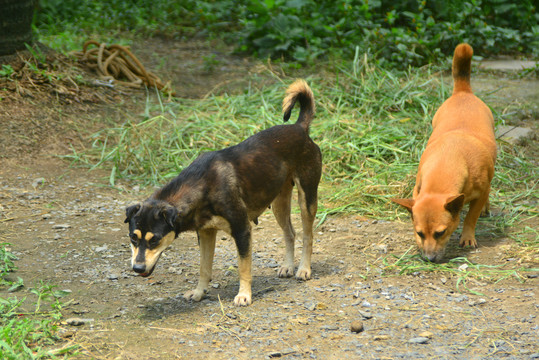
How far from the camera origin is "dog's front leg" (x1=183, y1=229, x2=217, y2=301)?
16.8ft

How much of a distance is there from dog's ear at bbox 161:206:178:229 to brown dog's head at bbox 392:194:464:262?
7.48ft

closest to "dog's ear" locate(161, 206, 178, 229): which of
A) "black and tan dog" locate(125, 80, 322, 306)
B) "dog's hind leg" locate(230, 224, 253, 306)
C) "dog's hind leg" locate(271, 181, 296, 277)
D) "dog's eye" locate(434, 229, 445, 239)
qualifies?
"black and tan dog" locate(125, 80, 322, 306)

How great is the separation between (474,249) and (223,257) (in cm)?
241

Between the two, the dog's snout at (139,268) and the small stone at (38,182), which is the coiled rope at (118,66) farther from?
the dog's snout at (139,268)

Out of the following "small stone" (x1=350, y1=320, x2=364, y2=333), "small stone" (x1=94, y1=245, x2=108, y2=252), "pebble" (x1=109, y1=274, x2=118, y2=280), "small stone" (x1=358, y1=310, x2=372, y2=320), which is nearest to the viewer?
"small stone" (x1=350, y1=320, x2=364, y2=333)

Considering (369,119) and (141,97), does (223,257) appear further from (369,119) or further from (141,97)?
(141,97)

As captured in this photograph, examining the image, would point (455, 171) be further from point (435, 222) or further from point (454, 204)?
point (435, 222)

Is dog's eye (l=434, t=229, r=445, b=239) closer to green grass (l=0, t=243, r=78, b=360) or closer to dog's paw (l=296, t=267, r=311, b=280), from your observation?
dog's paw (l=296, t=267, r=311, b=280)

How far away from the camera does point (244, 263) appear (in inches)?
197

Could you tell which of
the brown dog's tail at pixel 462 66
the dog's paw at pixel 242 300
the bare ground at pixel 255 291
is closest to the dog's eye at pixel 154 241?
the bare ground at pixel 255 291

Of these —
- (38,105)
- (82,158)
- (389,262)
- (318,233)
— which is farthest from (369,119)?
(38,105)

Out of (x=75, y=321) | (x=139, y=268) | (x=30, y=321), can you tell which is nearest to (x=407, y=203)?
(x=139, y=268)

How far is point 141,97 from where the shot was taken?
9883 mm

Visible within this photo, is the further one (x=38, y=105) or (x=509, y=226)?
(x=38, y=105)
